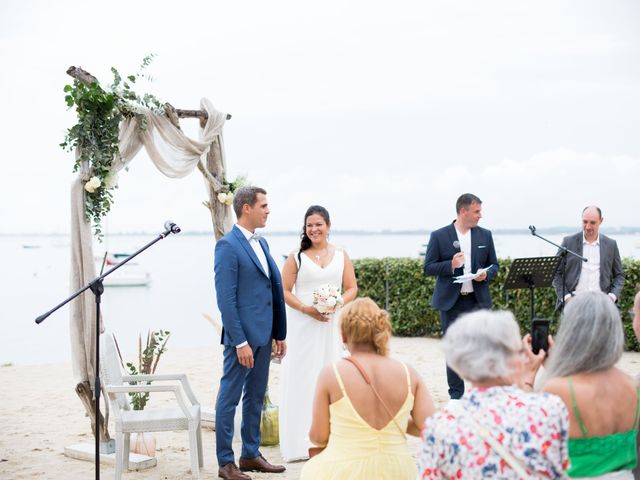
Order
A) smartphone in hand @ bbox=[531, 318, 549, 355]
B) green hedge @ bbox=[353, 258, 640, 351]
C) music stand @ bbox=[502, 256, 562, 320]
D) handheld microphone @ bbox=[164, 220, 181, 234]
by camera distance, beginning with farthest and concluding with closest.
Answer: green hedge @ bbox=[353, 258, 640, 351] < music stand @ bbox=[502, 256, 562, 320] < handheld microphone @ bbox=[164, 220, 181, 234] < smartphone in hand @ bbox=[531, 318, 549, 355]

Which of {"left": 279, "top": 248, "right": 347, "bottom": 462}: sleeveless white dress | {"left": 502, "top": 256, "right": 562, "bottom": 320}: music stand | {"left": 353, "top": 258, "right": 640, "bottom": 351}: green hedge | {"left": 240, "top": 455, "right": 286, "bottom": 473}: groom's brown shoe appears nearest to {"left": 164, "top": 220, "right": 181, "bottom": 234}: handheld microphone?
{"left": 279, "top": 248, "right": 347, "bottom": 462}: sleeveless white dress

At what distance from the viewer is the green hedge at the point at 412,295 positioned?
37.8 ft

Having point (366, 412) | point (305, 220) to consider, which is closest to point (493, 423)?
point (366, 412)

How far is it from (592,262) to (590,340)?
5111 millimetres

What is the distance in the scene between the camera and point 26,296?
1455 inches

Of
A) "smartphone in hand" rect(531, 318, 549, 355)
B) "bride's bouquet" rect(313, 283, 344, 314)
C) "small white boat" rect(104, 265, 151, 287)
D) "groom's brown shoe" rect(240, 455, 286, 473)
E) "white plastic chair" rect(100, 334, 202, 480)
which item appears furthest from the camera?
"small white boat" rect(104, 265, 151, 287)

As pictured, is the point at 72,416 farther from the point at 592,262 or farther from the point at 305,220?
the point at 592,262

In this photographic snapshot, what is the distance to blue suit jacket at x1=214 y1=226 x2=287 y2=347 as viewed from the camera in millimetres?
5086

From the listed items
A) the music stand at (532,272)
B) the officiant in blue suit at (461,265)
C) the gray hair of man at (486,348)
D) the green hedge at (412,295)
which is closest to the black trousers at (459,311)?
the officiant in blue suit at (461,265)

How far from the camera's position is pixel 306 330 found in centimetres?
582

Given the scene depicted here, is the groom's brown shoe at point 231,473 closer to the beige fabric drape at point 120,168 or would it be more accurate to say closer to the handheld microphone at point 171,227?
the beige fabric drape at point 120,168

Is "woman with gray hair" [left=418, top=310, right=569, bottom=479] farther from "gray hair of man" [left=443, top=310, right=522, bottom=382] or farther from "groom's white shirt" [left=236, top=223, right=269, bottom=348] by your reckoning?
"groom's white shirt" [left=236, top=223, right=269, bottom=348]

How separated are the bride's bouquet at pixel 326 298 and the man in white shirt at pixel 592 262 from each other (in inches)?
106

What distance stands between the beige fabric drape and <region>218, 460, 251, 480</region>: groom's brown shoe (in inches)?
57.0
